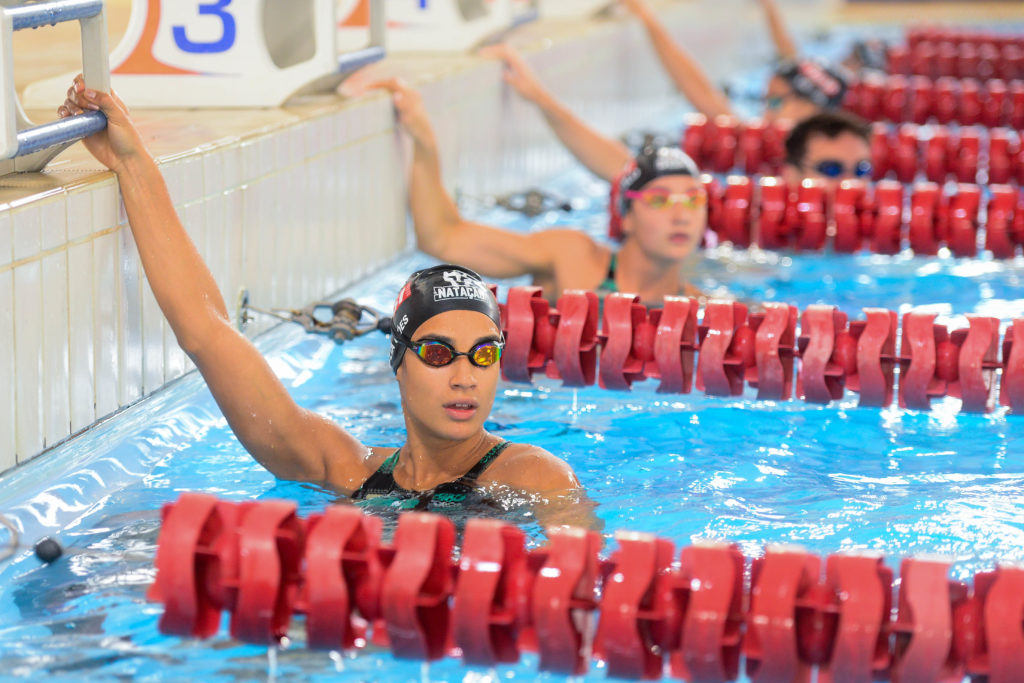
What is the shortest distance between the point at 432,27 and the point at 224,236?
3135mm

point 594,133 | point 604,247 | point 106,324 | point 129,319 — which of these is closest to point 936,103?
point 594,133

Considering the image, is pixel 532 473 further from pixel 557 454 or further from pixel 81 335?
pixel 81 335

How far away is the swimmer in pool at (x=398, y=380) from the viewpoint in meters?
3.02

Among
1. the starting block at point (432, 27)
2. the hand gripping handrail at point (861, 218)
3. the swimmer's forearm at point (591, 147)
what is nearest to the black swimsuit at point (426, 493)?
the hand gripping handrail at point (861, 218)

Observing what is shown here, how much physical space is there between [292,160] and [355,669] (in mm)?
2318

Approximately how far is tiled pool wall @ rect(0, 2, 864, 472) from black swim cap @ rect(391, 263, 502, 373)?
791 millimetres

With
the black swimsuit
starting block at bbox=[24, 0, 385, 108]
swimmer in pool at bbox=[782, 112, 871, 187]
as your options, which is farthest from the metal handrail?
swimmer in pool at bbox=[782, 112, 871, 187]

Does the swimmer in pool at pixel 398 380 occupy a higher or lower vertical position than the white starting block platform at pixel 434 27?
lower

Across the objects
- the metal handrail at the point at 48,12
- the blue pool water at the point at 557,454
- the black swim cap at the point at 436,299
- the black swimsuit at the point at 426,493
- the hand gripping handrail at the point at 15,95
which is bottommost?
the blue pool water at the point at 557,454

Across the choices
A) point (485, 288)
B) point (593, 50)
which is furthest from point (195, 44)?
point (593, 50)

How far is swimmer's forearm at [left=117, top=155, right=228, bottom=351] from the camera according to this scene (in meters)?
3.05

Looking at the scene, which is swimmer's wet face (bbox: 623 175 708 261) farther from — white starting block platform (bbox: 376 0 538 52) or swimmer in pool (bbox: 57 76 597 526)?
white starting block platform (bbox: 376 0 538 52)

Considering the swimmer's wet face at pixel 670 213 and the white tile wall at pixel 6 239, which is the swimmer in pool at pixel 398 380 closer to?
the white tile wall at pixel 6 239

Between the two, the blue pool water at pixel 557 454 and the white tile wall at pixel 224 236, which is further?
the white tile wall at pixel 224 236
